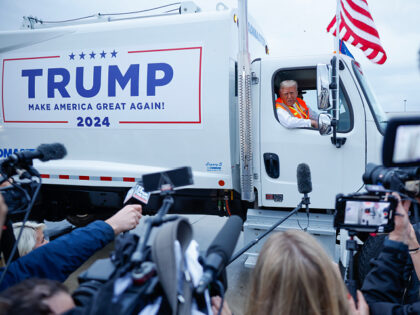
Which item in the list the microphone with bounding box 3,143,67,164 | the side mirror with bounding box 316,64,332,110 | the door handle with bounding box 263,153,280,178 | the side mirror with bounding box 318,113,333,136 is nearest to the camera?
the microphone with bounding box 3,143,67,164

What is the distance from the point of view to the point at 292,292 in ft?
3.59

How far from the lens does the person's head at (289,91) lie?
357 cm

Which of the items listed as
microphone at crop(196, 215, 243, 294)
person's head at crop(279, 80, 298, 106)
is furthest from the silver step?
microphone at crop(196, 215, 243, 294)

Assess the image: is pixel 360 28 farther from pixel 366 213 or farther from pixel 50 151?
pixel 50 151

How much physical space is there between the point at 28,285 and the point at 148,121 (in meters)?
2.79

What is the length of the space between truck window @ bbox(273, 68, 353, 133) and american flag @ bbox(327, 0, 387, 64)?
81cm

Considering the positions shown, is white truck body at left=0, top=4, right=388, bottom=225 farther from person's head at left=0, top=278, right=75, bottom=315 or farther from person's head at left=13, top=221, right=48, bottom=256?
person's head at left=0, top=278, right=75, bottom=315

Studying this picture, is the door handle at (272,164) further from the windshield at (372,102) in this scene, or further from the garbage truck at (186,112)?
the windshield at (372,102)

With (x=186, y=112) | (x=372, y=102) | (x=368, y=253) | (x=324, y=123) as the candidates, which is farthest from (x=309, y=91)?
(x=368, y=253)

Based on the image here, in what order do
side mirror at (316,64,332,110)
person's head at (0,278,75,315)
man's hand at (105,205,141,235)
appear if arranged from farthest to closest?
side mirror at (316,64,332,110) → man's hand at (105,205,141,235) → person's head at (0,278,75,315)

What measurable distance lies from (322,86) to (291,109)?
0.73 m

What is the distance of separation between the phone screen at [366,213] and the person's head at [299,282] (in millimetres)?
326

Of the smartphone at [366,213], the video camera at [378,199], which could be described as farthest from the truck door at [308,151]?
the smartphone at [366,213]

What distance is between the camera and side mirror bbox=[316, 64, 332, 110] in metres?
2.82
